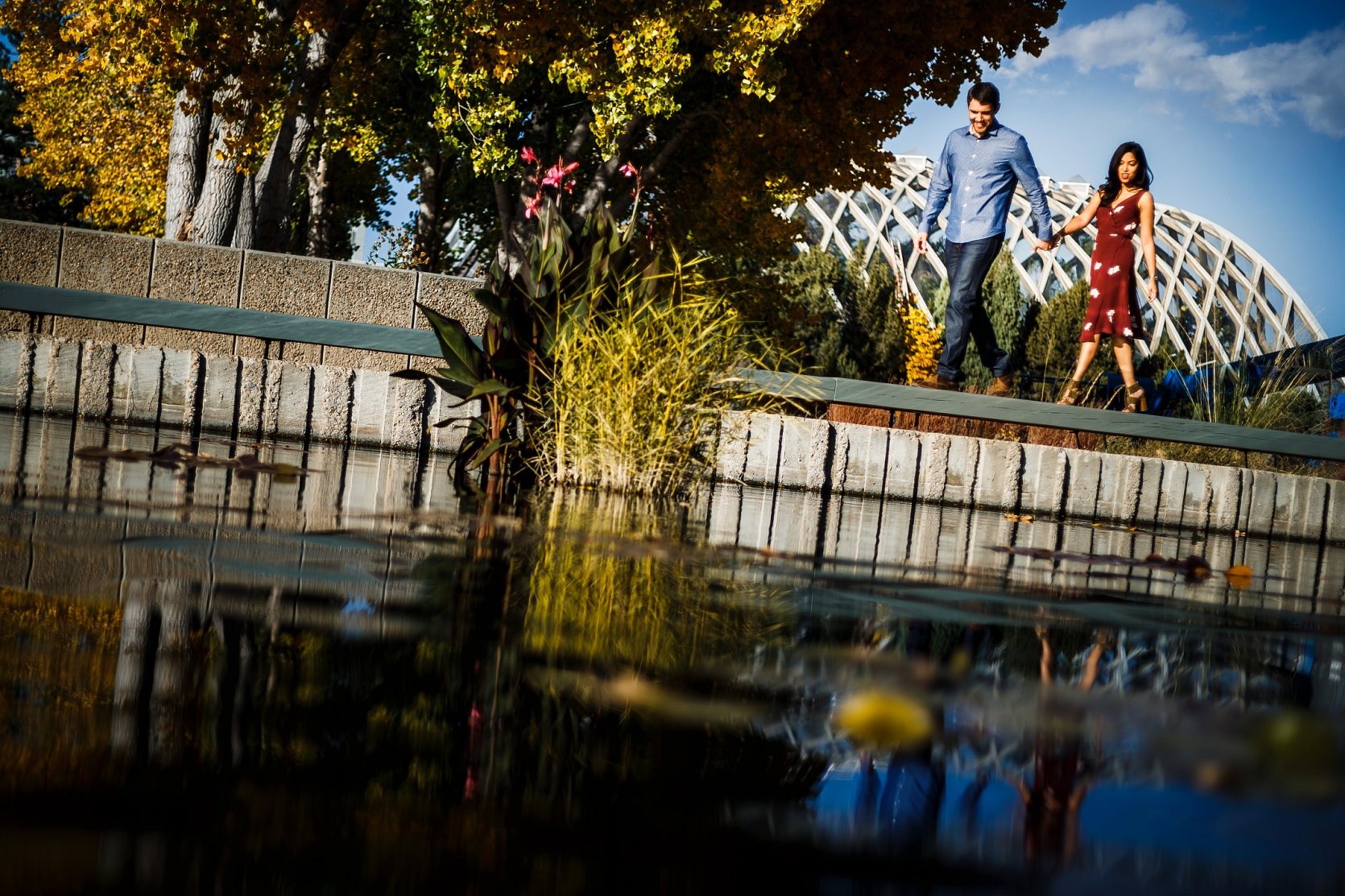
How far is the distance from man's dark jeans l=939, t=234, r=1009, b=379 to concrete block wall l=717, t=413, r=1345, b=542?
1.47 metres

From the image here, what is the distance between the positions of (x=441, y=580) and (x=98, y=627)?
0.63m

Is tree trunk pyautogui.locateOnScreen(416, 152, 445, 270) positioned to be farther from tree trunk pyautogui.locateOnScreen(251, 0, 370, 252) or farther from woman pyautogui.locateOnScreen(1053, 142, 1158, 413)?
woman pyautogui.locateOnScreen(1053, 142, 1158, 413)

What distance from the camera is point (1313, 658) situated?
187 cm

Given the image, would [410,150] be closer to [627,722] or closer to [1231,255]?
[627,722]

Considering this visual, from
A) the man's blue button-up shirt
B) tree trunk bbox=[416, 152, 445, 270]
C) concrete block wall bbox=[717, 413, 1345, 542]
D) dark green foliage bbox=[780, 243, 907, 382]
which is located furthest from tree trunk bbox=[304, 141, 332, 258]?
concrete block wall bbox=[717, 413, 1345, 542]

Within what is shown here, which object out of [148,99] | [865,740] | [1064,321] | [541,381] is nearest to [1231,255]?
[1064,321]

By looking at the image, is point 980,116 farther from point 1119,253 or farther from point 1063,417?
point 1063,417

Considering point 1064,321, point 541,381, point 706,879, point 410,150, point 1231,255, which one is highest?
point 1231,255

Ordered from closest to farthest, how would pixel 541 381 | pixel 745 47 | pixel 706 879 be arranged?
1. pixel 706 879
2. pixel 541 381
3. pixel 745 47

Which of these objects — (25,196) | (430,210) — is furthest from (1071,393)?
(25,196)

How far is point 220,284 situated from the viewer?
800 centimetres

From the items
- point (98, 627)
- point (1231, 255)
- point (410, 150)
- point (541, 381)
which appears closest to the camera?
point (98, 627)

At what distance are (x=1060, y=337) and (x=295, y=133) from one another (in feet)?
47.9

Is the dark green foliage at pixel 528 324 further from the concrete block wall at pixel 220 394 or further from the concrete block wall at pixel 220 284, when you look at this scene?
the concrete block wall at pixel 220 284
